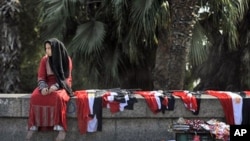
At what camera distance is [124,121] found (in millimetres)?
7574

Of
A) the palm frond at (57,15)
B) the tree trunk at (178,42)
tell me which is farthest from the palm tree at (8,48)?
the tree trunk at (178,42)

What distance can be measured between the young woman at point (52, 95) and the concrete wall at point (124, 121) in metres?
0.30

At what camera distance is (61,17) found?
37.0ft

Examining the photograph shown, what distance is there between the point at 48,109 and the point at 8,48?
6381 mm

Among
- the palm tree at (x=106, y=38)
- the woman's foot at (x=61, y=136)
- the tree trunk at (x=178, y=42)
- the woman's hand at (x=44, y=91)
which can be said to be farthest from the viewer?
the palm tree at (x=106, y=38)

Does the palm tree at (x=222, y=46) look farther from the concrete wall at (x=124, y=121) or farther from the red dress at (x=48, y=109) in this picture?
the red dress at (x=48, y=109)

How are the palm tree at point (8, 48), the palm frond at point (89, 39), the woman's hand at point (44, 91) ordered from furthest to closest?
the palm tree at point (8, 48) → the palm frond at point (89, 39) → the woman's hand at point (44, 91)

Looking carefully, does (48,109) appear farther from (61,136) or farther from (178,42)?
(178,42)

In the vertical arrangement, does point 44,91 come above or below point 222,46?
below

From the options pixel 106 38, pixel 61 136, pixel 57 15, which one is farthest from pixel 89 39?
pixel 61 136

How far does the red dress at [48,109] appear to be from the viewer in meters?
7.12

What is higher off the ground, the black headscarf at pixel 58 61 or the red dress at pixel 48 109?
the black headscarf at pixel 58 61

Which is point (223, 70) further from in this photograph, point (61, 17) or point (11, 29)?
point (11, 29)

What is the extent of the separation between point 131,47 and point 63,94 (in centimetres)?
377
